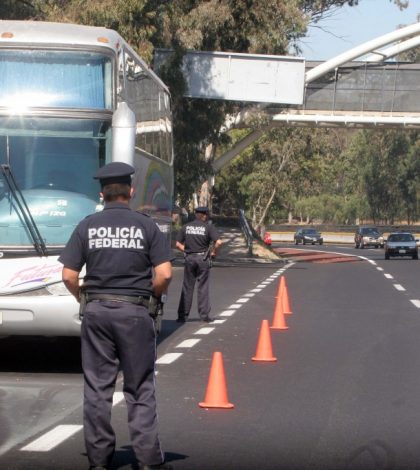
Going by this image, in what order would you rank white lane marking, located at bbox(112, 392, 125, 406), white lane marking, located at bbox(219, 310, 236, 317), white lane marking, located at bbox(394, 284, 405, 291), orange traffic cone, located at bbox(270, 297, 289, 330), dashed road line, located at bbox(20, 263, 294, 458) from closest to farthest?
dashed road line, located at bbox(20, 263, 294, 458) → white lane marking, located at bbox(112, 392, 125, 406) → orange traffic cone, located at bbox(270, 297, 289, 330) → white lane marking, located at bbox(219, 310, 236, 317) → white lane marking, located at bbox(394, 284, 405, 291)

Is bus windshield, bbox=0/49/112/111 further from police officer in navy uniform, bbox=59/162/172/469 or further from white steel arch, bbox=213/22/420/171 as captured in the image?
white steel arch, bbox=213/22/420/171

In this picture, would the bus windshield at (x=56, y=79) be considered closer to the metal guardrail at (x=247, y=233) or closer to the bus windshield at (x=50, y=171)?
the bus windshield at (x=50, y=171)

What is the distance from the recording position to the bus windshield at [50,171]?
465 inches

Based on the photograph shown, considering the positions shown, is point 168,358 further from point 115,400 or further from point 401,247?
point 401,247

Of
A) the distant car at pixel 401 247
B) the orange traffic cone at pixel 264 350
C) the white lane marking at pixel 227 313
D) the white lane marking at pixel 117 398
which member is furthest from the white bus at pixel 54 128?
the distant car at pixel 401 247

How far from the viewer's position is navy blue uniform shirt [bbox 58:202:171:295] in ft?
22.6

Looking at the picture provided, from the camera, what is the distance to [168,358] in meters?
13.3

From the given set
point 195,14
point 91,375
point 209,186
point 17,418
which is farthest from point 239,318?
point 209,186

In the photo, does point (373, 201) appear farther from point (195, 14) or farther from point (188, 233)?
point (188, 233)

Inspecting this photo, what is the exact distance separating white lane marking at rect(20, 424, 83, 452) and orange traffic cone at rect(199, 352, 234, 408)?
4.25 feet

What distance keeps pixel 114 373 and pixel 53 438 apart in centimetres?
156

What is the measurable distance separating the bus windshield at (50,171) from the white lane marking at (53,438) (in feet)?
10.8

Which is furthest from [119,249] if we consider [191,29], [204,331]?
[191,29]

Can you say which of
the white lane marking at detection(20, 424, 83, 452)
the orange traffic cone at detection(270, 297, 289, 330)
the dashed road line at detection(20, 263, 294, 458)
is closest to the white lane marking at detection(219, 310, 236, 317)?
the dashed road line at detection(20, 263, 294, 458)
